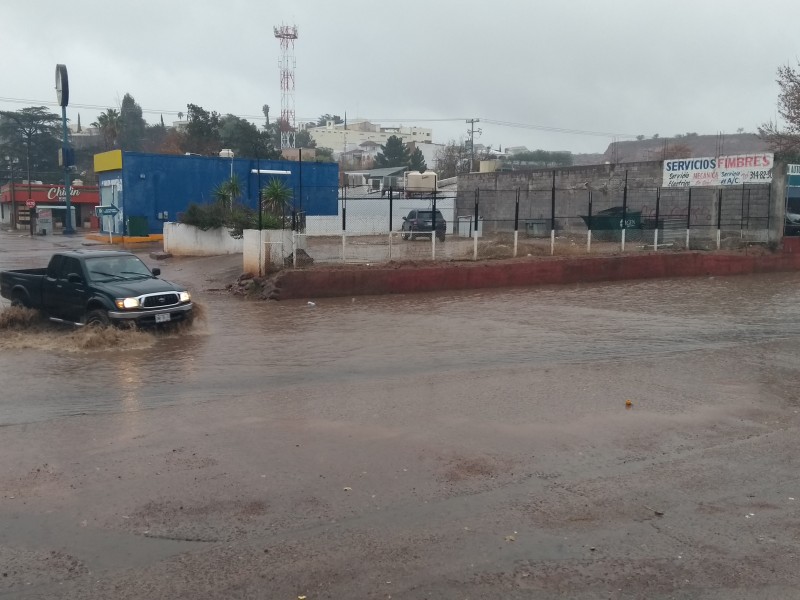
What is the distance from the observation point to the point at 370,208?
48.4m

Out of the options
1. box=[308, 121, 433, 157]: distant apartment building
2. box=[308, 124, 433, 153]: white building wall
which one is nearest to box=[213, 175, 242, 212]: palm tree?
box=[308, 121, 433, 157]: distant apartment building

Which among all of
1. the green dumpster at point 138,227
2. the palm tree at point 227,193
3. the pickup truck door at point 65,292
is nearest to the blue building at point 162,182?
the green dumpster at point 138,227

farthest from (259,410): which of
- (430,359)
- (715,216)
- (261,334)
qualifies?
(715,216)

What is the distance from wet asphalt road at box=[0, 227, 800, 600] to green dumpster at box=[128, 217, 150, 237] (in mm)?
27120

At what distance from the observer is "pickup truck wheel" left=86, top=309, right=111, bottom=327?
13102 mm

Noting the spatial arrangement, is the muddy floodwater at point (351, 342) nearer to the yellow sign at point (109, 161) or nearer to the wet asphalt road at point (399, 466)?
the wet asphalt road at point (399, 466)

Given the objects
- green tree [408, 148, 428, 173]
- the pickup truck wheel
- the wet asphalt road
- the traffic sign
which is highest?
green tree [408, 148, 428, 173]

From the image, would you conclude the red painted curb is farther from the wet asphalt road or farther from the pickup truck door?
the pickup truck door

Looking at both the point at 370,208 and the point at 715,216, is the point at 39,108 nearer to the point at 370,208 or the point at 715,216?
the point at 370,208

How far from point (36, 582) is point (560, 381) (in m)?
7.23

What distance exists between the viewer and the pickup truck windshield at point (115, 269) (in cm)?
1385

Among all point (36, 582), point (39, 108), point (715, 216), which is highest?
point (39, 108)

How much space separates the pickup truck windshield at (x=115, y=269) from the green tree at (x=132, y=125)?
11251cm

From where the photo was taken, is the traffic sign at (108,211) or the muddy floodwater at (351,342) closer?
the muddy floodwater at (351,342)
